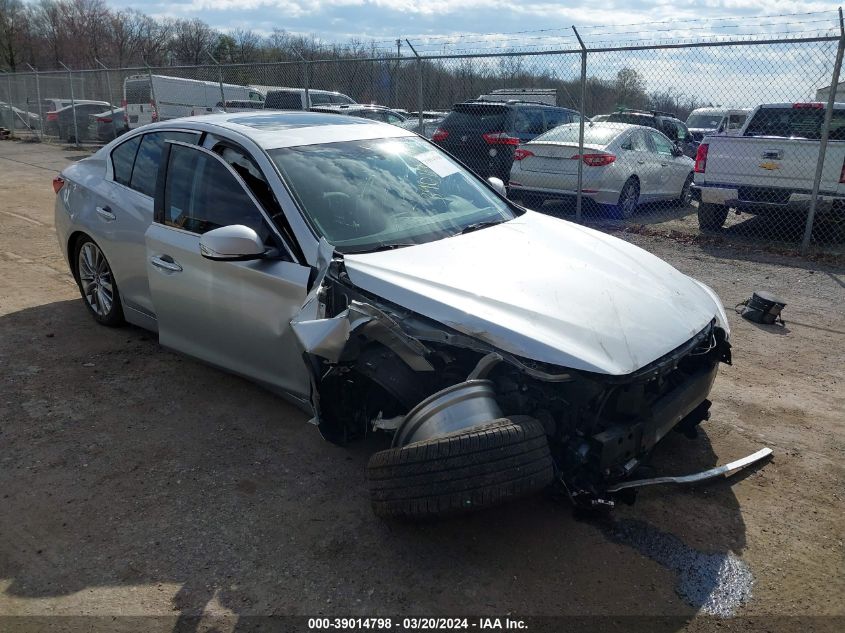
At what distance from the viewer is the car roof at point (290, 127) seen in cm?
418

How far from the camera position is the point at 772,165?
8.88m

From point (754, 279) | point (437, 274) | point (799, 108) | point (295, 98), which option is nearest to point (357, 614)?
point (437, 274)

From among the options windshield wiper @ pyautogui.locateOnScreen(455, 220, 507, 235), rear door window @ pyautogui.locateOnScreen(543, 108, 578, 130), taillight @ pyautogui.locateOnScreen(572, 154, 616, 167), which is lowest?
windshield wiper @ pyautogui.locateOnScreen(455, 220, 507, 235)

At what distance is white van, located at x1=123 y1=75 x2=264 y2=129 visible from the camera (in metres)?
19.5

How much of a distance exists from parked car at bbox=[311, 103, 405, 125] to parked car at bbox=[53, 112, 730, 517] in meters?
11.8

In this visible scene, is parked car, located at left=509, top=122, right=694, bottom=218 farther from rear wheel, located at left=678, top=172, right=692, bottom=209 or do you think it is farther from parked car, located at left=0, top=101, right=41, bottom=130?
parked car, located at left=0, top=101, right=41, bottom=130

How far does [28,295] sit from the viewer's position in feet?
21.0

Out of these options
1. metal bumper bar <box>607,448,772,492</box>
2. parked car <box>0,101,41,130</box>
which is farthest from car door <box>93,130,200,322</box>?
parked car <box>0,101,41,130</box>

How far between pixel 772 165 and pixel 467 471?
26.1ft

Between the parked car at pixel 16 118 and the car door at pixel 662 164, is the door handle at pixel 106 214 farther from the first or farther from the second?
the parked car at pixel 16 118

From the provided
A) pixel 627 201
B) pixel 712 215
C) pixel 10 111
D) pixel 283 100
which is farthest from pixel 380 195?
pixel 10 111

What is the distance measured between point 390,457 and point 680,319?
1.57 m

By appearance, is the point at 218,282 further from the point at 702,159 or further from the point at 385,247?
the point at 702,159

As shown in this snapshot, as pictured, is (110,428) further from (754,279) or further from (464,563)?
(754,279)
